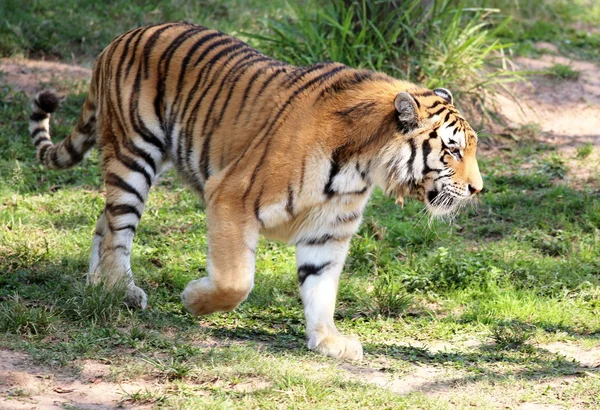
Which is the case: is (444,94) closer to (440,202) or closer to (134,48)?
(440,202)

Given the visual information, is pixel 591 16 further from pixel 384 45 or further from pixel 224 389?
pixel 224 389

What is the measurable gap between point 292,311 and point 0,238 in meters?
1.85

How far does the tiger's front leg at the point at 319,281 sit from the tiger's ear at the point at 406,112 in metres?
0.71

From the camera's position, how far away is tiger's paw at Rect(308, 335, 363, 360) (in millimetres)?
4473

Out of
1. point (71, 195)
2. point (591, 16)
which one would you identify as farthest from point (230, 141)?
point (591, 16)

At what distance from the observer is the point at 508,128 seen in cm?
796

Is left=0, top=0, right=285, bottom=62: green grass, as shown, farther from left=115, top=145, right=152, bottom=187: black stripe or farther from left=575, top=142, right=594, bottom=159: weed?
left=115, top=145, right=152, bottom=187: black stripe

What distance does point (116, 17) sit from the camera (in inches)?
362

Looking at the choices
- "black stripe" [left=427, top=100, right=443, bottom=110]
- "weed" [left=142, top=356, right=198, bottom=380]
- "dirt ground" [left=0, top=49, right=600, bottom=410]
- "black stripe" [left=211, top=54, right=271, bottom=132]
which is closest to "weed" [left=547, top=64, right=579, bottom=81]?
"dirt ground" [left=0, top=49, right=600, bottom=410]

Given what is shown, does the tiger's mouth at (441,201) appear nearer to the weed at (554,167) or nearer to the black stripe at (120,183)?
the black stripe at (120,183)

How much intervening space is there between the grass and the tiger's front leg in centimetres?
15

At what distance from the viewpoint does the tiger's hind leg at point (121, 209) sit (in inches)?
198

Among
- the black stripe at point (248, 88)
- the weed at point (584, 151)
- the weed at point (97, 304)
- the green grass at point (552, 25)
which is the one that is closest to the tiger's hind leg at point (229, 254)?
the weed at point (97, 304)

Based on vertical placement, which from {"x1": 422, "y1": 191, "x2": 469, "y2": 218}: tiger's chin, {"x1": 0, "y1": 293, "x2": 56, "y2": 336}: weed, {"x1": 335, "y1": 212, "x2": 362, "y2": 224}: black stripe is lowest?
{"x1": 0, "y1": 293, "x2": 56, "y2": 336}: weed
